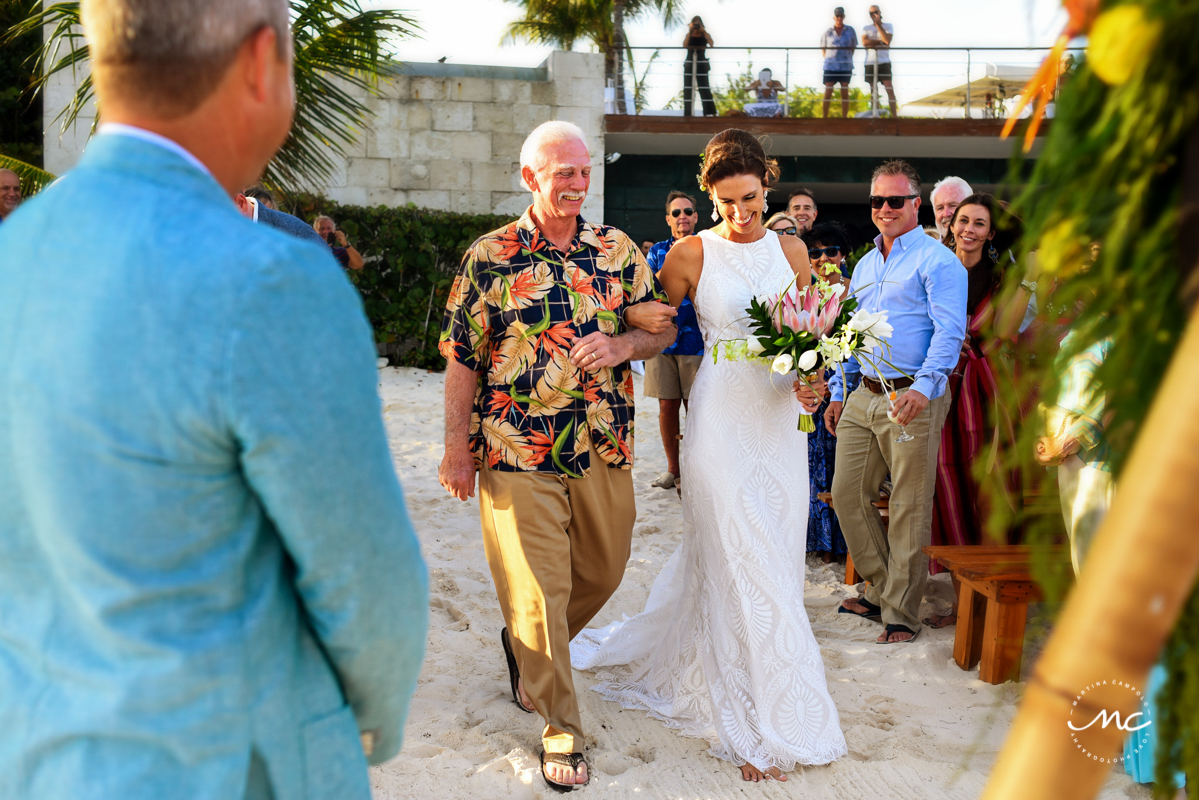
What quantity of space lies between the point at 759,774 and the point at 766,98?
540 inches

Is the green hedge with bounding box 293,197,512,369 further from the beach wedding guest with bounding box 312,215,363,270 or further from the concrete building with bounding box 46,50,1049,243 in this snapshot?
the beach wedding guest with bounding box 312,215,363,270

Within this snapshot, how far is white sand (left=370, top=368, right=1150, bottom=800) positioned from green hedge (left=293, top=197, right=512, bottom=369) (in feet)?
21.2

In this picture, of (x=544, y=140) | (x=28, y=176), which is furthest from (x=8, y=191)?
(x=544, y=140)

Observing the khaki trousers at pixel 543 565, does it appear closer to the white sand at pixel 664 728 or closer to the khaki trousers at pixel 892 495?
the white sand at pixel 664 728

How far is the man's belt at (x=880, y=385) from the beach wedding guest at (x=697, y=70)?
11.4 m

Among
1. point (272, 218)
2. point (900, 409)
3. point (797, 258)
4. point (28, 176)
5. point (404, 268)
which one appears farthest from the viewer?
point (404, 268)

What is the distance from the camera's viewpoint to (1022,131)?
3.06 feet

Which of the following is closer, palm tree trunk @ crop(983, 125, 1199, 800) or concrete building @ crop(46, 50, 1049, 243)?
palm tree trunk @ crop(983, 125, 1199, 800)

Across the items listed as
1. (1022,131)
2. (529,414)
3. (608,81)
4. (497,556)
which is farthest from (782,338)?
(608,81)

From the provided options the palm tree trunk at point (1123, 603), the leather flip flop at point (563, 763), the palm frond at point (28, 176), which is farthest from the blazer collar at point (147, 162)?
the palm frond at point (28, 176)

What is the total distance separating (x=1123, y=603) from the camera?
74 centimetres

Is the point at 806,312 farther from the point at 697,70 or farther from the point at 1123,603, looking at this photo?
the point at 697,70

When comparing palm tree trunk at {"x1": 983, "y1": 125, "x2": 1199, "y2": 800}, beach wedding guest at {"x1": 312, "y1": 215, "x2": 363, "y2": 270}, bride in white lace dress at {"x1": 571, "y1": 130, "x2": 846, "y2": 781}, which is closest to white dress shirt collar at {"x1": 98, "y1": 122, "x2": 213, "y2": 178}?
palm tree trunk at {"x1": 983, "y1": 125, "x2": 1199, "y2": 800}

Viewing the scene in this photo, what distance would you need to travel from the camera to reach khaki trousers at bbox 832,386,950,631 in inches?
179
